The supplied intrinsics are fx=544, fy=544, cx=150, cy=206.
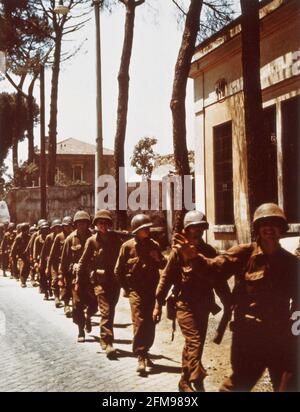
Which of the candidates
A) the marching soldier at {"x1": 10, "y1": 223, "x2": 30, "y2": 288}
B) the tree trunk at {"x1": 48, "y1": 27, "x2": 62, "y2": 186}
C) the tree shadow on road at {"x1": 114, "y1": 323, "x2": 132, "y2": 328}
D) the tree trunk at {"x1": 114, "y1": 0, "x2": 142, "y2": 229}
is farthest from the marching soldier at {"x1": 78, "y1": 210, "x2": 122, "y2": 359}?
the tree trunk at {"x1": 48, "y1": 27, "x2": 62, "y2": 186}

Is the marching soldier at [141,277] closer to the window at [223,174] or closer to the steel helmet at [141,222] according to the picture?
the steel helmet at [141,222]

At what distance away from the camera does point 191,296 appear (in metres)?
5.76

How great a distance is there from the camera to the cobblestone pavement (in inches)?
234

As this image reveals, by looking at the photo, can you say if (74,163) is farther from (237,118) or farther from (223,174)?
(237,118)

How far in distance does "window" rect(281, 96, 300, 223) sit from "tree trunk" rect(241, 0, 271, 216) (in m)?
4.47

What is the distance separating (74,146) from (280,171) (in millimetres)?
55898

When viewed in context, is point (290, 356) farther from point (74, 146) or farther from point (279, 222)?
point (74, 146)

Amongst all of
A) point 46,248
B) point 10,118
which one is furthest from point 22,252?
point 10,118

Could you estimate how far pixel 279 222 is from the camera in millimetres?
4520

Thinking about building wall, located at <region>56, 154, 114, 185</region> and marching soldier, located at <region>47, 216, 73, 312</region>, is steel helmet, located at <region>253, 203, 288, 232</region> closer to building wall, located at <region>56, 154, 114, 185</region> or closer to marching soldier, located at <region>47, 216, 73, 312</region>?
marching soldier, located at <region>47, 216, 73, 312</region>

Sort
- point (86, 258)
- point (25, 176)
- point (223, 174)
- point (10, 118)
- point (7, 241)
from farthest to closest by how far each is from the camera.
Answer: point (10, 118) → point (25, 176) → point (7, 241) → point (223, 174) → point (86, 258)

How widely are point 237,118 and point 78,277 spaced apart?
795 centimetres

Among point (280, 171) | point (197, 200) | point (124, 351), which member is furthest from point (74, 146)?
point (124, 351)

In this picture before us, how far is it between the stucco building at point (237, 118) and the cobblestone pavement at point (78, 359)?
322cm
